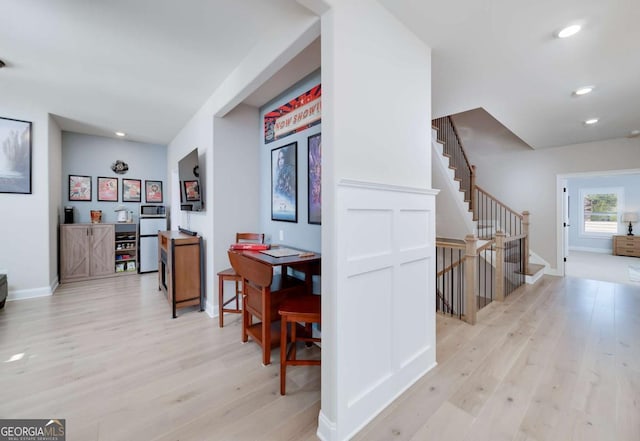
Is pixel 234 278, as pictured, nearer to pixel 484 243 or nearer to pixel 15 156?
pixel 484 243

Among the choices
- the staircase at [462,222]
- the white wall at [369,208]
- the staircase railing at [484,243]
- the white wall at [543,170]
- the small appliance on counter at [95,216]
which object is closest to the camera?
the white wall at [369,208]

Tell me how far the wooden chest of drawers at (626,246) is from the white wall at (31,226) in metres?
12.2

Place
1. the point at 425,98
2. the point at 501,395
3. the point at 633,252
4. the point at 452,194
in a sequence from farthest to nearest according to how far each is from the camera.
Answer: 1. the point at 633,252
2. the point at 452,194
3. the point at 425,98
4. the point at 501,395

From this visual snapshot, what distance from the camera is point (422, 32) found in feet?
6.20

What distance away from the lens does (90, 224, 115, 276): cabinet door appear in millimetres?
4770

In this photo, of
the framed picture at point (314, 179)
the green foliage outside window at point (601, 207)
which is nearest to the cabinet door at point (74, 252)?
the framed picture at point (314, 179)

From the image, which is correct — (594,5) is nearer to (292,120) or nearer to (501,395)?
(292,120)

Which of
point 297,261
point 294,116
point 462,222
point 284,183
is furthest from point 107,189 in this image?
point 462,222

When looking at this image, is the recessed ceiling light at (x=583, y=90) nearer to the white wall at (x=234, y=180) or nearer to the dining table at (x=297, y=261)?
the dining table at (x=297, y=261)

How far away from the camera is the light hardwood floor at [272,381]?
4.98ft

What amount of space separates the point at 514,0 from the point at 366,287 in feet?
6.37

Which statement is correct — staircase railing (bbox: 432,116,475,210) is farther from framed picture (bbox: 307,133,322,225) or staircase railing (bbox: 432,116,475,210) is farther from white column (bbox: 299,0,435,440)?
white column (bbox: 299,0,435,440)

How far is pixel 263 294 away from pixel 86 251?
14.7 ft

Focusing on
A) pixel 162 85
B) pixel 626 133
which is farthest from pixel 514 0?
pixel 626 133
